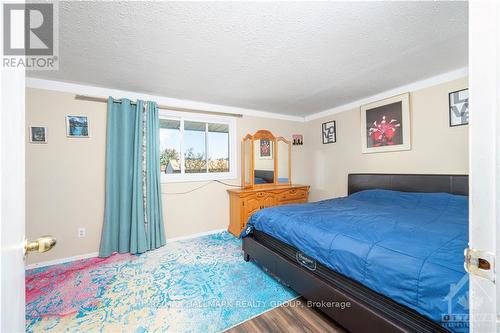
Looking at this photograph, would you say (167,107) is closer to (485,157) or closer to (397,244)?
(397,244)

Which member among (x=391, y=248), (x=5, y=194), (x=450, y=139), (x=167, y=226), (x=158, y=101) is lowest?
(x=167, y=226)

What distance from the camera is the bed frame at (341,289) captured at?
115cm

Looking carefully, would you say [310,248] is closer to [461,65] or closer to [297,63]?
[297,63]

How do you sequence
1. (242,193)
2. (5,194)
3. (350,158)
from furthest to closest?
(350,158) < (242,193) < (5,194)

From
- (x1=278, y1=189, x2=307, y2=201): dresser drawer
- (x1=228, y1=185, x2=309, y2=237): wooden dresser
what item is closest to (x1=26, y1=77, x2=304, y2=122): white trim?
(x1=228, y1=185, x2=309, y2=237): wooden dresser

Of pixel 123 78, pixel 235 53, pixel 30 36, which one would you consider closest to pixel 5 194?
pixel 235 53

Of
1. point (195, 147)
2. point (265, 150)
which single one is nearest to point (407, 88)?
point (265, 150)

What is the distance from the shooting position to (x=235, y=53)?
2.01 metres

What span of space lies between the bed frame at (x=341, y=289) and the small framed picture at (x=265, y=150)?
185cm

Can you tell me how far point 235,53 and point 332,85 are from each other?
1.57 meters

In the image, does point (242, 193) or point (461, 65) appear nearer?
point (461, 65)

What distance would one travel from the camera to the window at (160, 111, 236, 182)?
3264 millimetres

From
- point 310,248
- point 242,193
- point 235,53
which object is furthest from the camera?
point 242,193

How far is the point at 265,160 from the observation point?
397cm
